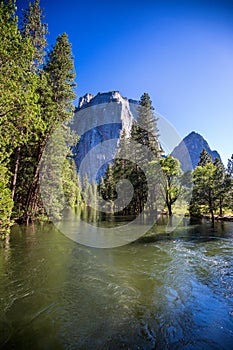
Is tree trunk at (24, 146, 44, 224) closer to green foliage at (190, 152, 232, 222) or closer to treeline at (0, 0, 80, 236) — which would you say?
treeline at (0, 0, 80, 236)

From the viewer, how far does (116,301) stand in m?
6.35

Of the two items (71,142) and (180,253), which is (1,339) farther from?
(71,142)

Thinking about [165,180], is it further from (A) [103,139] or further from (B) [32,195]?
(A) [103,139]

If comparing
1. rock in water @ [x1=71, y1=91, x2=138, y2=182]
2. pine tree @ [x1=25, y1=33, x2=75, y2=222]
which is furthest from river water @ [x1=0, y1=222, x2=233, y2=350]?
rock in water @ [x1=71, y1=91, x2=138, y2=182]

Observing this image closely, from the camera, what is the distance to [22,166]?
2230cm

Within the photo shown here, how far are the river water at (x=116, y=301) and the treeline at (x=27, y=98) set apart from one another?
3678mm

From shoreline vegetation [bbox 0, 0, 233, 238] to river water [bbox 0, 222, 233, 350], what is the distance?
12.2 feet

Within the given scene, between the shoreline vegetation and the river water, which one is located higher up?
the shoreline vegetation

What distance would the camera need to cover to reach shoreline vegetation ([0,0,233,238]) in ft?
32.0

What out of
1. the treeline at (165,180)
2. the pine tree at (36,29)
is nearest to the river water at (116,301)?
the pine tree at (36,29)

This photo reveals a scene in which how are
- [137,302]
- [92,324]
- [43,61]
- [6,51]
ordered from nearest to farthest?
[92,324], [137,302], [6,51], [43,61]

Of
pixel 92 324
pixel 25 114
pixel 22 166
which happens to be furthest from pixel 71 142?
pixel 92 324

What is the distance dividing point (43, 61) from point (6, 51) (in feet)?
35.6

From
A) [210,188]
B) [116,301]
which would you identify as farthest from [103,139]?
[116,301]
